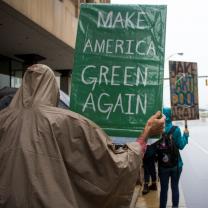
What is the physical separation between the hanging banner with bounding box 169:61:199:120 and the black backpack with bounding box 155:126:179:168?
6.35ft

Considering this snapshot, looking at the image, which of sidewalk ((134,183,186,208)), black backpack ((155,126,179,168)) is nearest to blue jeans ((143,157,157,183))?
sidewalk ((134,183,186,208))

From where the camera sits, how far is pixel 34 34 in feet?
52.4

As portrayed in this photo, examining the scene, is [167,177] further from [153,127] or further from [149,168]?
[153,127]

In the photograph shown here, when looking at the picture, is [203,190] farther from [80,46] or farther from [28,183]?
[28,183]

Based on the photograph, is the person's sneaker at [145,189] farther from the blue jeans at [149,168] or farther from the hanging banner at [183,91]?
the hanging banner at [183,91]

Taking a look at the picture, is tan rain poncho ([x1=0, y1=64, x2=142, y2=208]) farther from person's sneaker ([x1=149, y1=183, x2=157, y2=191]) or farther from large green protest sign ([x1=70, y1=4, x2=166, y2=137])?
person's sneaker ([x1=149, y1=183, x2=157, y2=191])

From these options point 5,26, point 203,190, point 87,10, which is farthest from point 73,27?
point 87,10

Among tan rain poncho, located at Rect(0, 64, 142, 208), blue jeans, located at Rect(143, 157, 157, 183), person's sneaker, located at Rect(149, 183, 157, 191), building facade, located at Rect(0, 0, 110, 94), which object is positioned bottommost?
person's sneaker, located at Rect(149, 183, 157, 191)

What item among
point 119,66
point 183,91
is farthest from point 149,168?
point 119,66

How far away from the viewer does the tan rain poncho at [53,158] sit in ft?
7.80

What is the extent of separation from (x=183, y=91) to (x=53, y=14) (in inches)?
317

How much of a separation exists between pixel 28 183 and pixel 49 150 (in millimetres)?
199

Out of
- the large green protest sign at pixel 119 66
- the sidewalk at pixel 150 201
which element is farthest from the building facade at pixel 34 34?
the large green protest sign at pixel 119 66

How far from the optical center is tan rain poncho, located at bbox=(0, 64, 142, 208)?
7.80 ft
